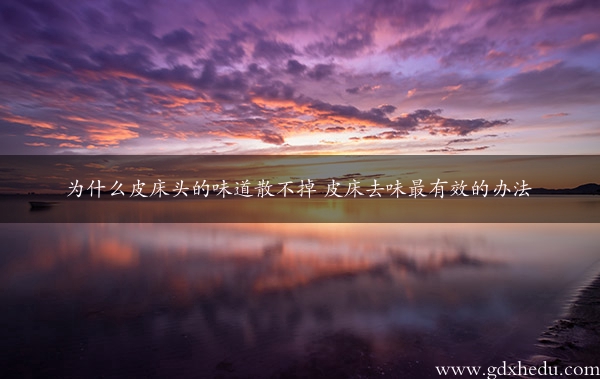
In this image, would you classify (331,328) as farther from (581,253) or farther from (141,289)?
(581,253)

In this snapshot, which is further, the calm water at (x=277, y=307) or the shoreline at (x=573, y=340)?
the calm water at (x=277, y=307)

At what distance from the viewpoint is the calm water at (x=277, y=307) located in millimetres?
5922

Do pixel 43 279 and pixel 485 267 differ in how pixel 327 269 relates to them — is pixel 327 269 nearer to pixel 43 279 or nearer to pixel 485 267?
pixel 485 267

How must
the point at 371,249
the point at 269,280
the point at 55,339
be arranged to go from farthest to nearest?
the point at 371,249, the point at 269,280, the point at 55,339

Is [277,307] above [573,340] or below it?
below

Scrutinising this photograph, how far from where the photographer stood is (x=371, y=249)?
678 inches

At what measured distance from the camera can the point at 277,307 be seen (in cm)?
864

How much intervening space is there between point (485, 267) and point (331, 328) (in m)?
8.37

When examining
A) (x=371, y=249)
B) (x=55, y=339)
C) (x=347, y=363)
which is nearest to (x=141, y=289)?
(x=55, y=339)

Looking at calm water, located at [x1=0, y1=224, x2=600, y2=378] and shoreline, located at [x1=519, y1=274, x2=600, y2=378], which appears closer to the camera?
shoreline, located at [x1=519, y1=274, x2=600, y2=378]

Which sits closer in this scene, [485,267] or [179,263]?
[485,267]

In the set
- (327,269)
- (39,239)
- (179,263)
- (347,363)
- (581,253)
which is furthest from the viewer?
(39,239)

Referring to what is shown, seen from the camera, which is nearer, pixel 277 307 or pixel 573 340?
pixel 573 340

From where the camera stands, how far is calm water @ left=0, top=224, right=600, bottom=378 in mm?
5922
